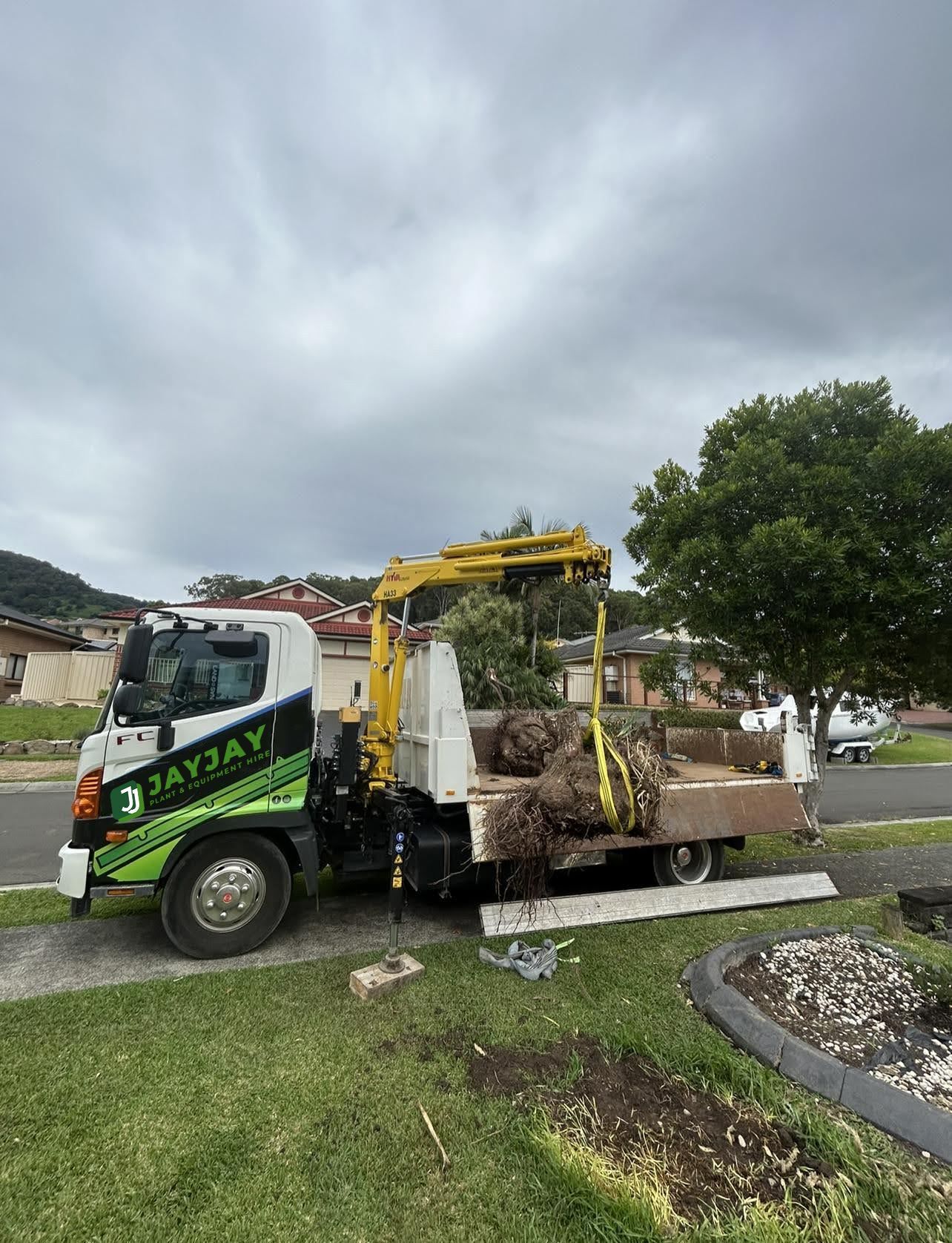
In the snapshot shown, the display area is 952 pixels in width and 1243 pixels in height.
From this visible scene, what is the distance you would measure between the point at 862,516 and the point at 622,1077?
253 inches

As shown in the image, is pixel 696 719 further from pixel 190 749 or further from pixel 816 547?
pixel 190 749

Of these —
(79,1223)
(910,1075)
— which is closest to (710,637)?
(910,1075)

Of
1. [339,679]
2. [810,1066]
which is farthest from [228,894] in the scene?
[339,679]

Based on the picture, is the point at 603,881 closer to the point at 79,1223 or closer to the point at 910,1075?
the point at 910,1075

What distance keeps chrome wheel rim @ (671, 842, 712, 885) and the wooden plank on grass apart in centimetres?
33

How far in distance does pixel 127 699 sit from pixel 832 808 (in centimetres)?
1296

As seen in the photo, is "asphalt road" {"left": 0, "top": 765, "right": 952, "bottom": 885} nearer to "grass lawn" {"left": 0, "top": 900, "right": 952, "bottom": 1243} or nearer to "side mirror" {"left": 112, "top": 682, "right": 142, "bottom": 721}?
"side mirror" {"left": 112, "top": 682, "right": 142, "bottom": 721}

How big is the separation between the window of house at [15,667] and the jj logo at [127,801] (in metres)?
26.2

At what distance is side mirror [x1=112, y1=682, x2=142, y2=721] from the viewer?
4.09 meters

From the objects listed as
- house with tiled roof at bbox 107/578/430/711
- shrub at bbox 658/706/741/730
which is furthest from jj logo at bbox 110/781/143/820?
house with tiled roof at bbox 107/578/430/711

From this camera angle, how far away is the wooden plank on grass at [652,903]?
4.74m

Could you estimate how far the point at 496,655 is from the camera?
13.5 meters

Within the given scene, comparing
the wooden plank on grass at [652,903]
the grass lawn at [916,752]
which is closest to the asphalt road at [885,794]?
the grass lawn at [916,752]

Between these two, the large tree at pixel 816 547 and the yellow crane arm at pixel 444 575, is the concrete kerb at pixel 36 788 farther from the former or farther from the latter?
the large tree at pixel 816 547
